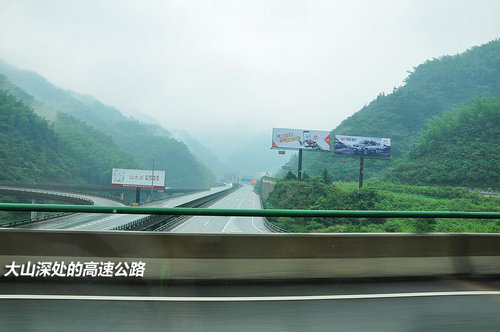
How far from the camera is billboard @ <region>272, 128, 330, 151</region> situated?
5828cm

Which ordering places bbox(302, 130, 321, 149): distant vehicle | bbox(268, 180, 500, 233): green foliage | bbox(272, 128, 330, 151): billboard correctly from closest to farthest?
1. bbox(268, 180, 500, 233): green foliage
2. bbox(272, 128, 330, 151): billboard
3. bbox(302, 130, 321, 149): distant vehicle

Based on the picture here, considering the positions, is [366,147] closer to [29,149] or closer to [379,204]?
[379,204]

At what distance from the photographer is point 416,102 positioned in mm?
116375

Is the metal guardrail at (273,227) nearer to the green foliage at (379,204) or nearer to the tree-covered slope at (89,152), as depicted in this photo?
the green foliage at (379,204)

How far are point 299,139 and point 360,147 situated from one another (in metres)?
9.74

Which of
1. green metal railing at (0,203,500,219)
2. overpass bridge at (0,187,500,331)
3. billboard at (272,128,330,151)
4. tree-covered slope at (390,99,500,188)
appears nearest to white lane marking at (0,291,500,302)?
overpass bridge at (0,187,500,331)

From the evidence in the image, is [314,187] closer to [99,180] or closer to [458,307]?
[458,307]

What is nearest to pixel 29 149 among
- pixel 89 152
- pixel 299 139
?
pixel 89 152

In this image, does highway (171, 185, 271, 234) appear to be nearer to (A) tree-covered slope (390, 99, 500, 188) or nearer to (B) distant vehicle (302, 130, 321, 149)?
(B) distant vehicle (302, 130, 321, 149)

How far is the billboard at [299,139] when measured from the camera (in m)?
58.3

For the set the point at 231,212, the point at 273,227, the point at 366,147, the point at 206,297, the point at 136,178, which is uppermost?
the point at 366,147

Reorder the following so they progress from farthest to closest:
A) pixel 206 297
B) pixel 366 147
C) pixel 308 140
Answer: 1. pixel 308 140
2. pixel 366 147
3. pixel 206 297

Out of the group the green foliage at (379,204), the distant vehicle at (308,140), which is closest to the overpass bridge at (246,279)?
the green foliage at (379,204)

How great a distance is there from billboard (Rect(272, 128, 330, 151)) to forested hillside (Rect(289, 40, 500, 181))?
12.6 meters
